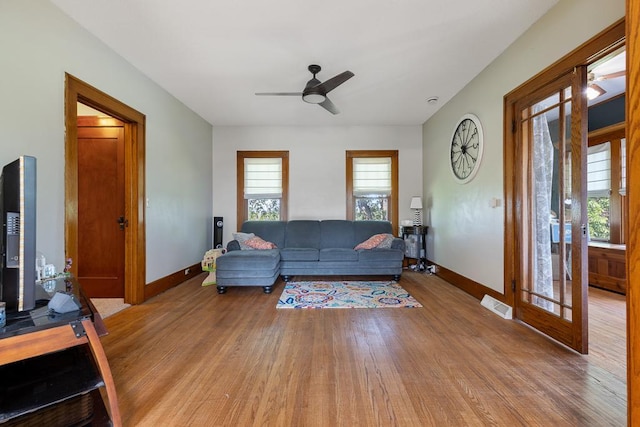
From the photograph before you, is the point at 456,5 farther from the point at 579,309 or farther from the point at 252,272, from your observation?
the point at 252,272

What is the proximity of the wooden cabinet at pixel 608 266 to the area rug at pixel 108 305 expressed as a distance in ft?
19.7

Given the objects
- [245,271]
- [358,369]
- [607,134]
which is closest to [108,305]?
[245,271]

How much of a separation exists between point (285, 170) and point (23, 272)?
4.20 m

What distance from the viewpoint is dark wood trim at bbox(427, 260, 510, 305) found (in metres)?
2.94

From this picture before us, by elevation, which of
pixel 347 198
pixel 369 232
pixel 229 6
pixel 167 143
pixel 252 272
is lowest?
pixel 252 272

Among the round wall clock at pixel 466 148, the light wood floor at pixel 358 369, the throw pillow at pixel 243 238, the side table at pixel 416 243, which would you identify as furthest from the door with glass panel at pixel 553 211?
the throw pillow at pixel 243 238

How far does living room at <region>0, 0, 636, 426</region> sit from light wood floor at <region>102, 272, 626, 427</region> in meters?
0.89

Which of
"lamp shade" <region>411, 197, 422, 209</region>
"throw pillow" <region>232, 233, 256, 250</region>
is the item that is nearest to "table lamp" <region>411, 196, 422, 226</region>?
"lamp shade" <region>411, 197, 422, 209</region>

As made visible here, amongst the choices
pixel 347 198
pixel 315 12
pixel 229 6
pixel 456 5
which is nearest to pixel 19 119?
pixel 229 6

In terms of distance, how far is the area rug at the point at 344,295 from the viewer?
10.1ft

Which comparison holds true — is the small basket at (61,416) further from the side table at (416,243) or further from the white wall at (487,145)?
the side table at (416,243)

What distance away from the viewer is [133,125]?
315cm

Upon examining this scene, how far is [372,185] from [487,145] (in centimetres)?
234

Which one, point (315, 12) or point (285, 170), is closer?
point (315, 12)
